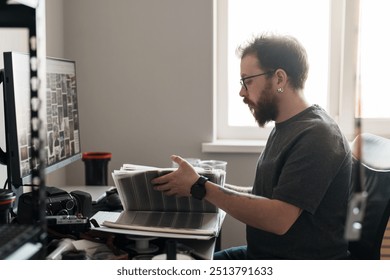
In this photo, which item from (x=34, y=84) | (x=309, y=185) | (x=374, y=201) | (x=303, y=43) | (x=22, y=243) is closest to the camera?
(x=34, y=84)

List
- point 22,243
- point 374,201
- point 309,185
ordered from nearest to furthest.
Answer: point 22,243 < point 309,185 < point 374,201

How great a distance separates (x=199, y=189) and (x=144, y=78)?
93 centimetres

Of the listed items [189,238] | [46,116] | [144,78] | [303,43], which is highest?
[303,43]

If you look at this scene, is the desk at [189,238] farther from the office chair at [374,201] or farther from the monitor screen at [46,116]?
the office chair at [374,201]

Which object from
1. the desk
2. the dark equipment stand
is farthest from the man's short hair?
the dark equipment stand

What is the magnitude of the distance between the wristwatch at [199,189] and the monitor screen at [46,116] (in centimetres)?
33

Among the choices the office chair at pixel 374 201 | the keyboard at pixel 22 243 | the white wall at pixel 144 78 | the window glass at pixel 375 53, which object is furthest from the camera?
the white wall at pixel 144 78

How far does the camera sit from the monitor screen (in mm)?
1054

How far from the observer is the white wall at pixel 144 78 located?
1.94 m

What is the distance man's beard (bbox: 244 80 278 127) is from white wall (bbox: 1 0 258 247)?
26.4 inches

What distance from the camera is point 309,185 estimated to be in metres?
1.08

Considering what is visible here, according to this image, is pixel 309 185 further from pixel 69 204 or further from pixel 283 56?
pixel 69 204

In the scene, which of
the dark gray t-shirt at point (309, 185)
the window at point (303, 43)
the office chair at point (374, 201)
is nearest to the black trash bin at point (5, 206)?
the dark gray t-shirt at point (309, 185)

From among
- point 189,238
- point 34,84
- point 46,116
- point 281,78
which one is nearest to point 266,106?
point 281,78
